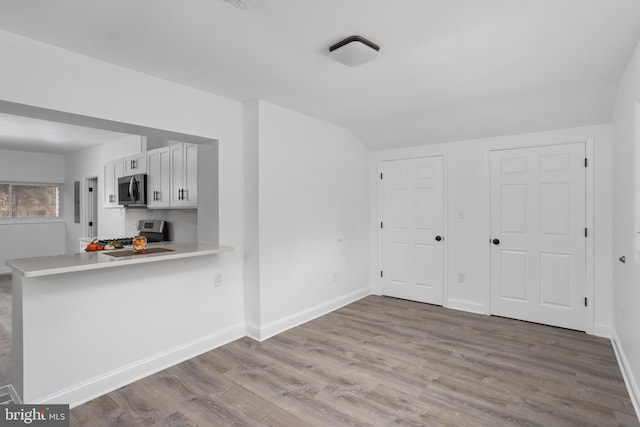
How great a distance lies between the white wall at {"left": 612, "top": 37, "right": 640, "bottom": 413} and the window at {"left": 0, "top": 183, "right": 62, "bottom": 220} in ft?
29.9

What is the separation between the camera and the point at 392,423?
2113 millimetres

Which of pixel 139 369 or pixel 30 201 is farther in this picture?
pixel 30 201

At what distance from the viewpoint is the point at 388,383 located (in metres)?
2.58

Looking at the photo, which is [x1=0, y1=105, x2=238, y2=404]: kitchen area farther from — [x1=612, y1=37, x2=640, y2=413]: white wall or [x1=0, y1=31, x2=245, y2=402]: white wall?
[x1=612, y1=37, x2=640, y2=413]: white wall

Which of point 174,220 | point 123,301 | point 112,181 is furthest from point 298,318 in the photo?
point 112,181

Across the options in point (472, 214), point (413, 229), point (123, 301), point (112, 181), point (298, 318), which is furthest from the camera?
point (112, 181)

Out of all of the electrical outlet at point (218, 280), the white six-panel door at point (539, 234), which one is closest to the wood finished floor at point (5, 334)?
the electrical outlet at point (218, 280)

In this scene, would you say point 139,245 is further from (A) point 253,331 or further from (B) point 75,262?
(A) point 253,331

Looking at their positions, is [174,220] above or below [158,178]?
below

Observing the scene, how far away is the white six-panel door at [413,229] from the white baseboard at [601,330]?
1550 mm

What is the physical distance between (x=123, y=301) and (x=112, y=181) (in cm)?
370

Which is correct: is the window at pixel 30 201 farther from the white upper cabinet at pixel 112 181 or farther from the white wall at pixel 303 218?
the white wall at pixel 303 218

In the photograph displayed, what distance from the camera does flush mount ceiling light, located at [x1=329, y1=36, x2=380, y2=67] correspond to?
2.18 m

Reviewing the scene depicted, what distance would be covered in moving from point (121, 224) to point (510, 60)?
5707 mm
